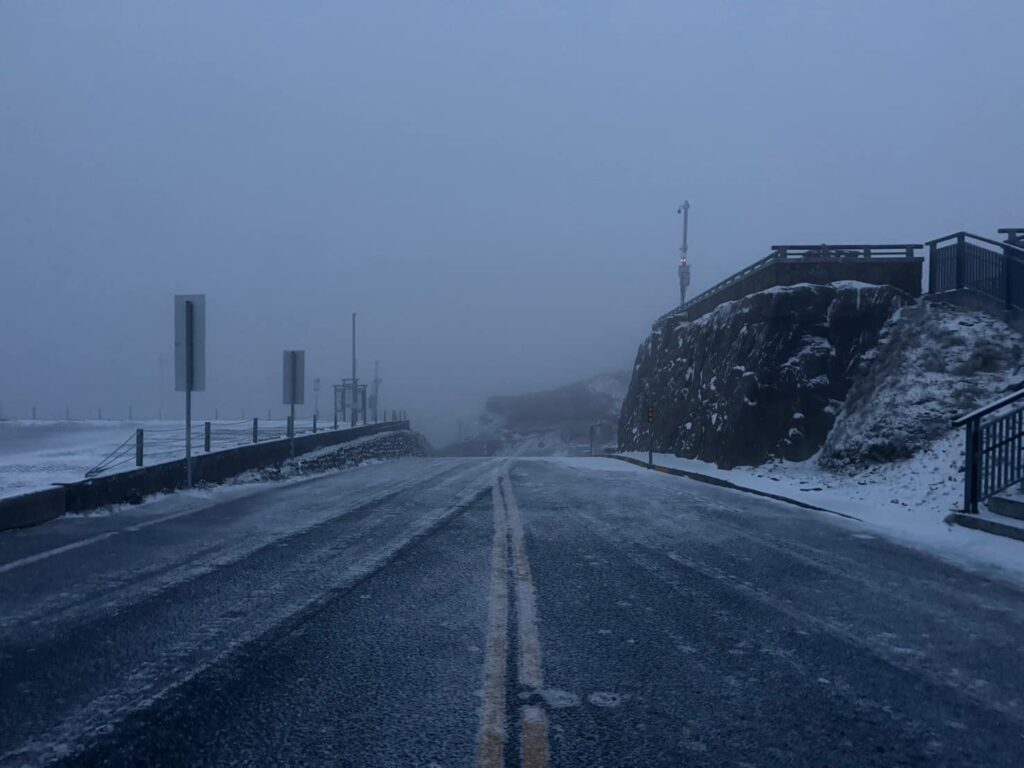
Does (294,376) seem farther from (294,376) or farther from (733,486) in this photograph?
(733,486)

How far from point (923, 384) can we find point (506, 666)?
53.6ft

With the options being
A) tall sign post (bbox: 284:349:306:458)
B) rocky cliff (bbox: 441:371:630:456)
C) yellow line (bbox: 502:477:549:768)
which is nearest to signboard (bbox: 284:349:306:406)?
tall sign post (bbox: 284:349:306:458)

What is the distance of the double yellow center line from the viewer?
408 cm

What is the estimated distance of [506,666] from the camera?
17.6 feet

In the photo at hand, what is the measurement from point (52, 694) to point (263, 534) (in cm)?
614

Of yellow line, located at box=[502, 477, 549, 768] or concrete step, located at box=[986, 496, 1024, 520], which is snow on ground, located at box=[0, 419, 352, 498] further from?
concrete step, located at box=[986, 496, 1024, 520]

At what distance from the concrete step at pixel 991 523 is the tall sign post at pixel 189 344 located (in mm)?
13371

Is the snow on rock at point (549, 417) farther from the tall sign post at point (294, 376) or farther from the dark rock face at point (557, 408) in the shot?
the tall sign post at point (294, 376)

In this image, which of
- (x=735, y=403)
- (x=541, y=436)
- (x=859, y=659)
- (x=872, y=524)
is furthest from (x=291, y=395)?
(x=541, y=436)

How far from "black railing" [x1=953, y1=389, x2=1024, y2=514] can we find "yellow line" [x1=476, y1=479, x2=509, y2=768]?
23.2 feet

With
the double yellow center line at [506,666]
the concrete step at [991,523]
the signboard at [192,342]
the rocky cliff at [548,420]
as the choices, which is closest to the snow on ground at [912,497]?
the concrete step at [991,523]

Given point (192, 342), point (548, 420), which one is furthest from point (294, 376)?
point (548, 420)

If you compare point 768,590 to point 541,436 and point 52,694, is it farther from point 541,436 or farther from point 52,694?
point 541,436

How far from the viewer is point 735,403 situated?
25734 mm
